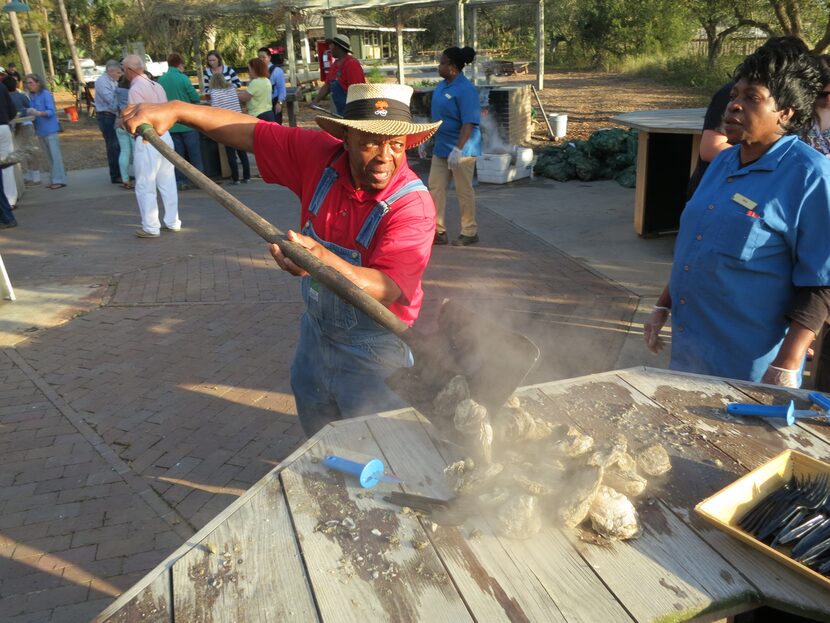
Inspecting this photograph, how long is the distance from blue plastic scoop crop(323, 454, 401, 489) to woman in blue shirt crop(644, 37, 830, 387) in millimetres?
1478

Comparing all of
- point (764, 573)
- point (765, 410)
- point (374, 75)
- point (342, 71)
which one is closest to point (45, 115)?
point (342, 71)

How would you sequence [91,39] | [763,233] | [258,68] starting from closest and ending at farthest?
[763,233]
[258,68]
[91,39]

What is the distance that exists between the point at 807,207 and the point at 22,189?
11158 mm

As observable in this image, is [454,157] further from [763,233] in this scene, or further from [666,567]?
[666,567]

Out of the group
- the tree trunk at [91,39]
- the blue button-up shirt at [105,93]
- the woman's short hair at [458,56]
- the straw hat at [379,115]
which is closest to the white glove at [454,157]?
the woman's short hair at [458,56]

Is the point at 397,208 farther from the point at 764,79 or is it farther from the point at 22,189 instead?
the point at 22,189

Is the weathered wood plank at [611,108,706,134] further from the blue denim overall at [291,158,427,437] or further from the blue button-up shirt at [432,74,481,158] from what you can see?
the blue denim overall at [291,158,427,437]

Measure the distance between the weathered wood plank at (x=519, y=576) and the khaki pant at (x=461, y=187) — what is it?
555cm

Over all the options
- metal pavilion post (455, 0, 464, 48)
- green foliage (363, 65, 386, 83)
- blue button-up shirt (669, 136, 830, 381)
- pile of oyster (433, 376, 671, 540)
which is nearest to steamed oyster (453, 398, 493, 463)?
pile of oyster (433, 376, 671, 540)

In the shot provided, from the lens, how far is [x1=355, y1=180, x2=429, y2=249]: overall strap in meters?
2.35

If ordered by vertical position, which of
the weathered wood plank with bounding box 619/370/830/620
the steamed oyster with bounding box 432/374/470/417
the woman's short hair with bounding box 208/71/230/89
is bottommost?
the weathered wood plank with bounding box 619/370/830/620

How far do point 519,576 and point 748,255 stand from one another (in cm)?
153

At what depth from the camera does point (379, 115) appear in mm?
2363

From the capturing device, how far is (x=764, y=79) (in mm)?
2307
